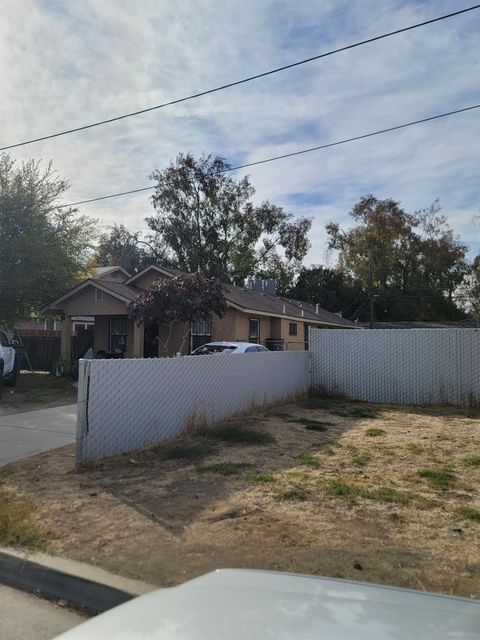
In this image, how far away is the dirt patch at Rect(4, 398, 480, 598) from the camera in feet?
13.1

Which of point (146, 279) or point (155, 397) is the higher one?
point (146, 279)

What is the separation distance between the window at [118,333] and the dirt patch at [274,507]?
12849mm

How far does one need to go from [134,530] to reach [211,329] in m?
16.5

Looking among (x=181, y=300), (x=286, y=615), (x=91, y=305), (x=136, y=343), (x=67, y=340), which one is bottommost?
(x=286, y=615)

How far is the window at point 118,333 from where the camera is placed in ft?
69.0

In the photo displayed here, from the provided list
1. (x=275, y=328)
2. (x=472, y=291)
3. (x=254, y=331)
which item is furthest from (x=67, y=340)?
(x=472, y=291)

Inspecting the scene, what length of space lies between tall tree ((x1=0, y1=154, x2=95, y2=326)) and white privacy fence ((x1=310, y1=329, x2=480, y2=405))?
9347 mm

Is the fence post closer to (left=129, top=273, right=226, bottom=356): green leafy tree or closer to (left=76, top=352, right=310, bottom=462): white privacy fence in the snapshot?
(left=76, top=352, right=310, bottom=462): white privacy fence

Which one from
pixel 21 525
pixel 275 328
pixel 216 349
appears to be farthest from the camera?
pixel 275 328

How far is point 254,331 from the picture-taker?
22.7 m

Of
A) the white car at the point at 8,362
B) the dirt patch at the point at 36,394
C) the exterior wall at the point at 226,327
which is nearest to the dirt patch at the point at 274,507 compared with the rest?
the dirt patch at the point at 36,394

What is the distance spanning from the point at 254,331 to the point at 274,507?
687 inches

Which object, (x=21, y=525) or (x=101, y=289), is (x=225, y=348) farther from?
(x=21, y=525)

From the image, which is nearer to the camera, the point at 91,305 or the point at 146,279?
the point at 91,305
